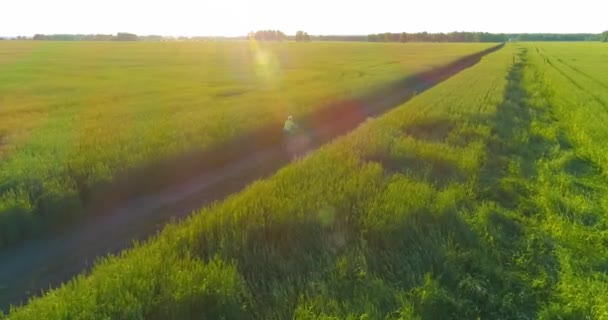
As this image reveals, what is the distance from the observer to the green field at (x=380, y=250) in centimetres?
459

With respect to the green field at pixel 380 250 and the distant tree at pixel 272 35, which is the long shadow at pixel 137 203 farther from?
the distant tree at pixel 272 35

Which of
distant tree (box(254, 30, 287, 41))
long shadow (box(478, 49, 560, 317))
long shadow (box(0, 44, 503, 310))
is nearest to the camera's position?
long shadow (box(478, 49, 560, 317))

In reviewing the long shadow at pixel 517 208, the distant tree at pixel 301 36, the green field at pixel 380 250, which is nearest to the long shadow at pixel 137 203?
the green field at pixel 380 250

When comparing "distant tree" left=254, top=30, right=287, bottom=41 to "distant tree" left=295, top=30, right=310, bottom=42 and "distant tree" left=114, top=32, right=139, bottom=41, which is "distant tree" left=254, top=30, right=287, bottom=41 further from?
"distant tree" left=114, top=32, right=139, bottom=41

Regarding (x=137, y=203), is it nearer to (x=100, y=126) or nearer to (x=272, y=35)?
(x=100, y=126)

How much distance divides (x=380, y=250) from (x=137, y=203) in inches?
224

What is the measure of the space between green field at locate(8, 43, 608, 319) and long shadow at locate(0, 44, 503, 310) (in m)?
1.80

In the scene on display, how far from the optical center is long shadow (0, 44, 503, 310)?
666 cm

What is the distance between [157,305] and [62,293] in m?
1.03

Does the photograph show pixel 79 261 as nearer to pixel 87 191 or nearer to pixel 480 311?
pixel 87 191

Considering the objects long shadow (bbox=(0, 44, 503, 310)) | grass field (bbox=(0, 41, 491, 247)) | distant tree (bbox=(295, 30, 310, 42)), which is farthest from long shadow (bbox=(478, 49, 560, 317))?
distant tree (bbox=(295, 30, 310, 42))

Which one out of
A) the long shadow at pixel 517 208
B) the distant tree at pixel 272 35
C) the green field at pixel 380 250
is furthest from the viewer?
the distant tree at pixel 272 35

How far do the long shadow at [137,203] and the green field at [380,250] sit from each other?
1.80m

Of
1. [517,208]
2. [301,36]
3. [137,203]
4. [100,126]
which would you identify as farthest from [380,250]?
[301,36]
